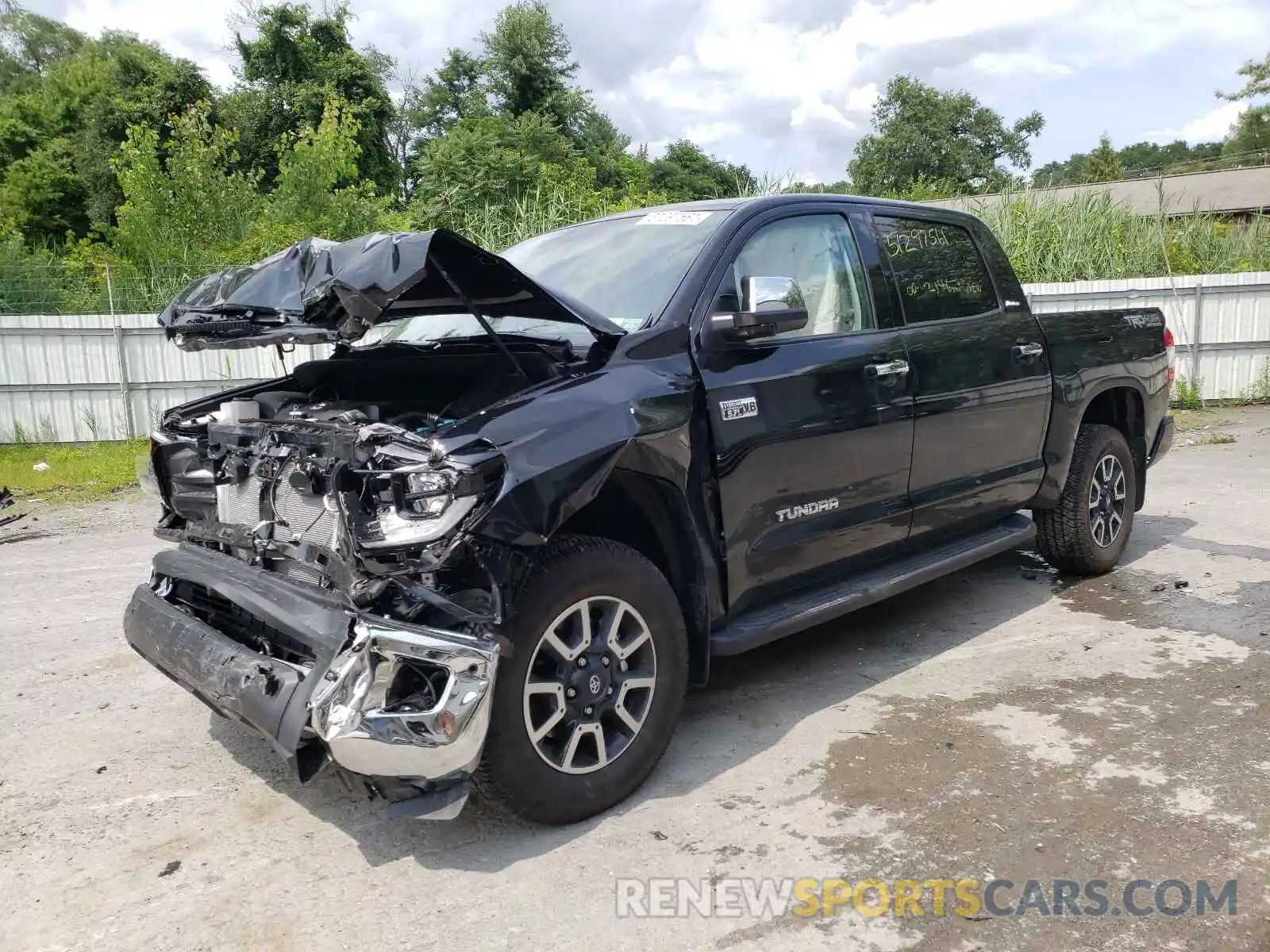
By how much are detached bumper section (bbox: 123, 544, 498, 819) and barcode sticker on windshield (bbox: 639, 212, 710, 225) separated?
1970mm

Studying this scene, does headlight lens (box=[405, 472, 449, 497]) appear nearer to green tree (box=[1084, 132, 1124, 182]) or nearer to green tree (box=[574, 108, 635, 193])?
→ green tree (box=[574, 108, 635, 193])

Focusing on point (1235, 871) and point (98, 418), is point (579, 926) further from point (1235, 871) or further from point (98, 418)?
point (98, 418)

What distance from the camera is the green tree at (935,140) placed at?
54000 mm

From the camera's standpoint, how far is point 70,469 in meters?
10.1

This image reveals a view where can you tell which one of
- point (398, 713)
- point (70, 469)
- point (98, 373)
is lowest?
point (398, 713)

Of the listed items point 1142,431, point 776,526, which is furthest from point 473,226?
point 776,526

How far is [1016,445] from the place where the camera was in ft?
15.5

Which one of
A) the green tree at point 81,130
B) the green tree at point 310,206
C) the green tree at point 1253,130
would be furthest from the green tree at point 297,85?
the green tree at point 1253,130

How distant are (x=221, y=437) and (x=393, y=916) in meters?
1.73

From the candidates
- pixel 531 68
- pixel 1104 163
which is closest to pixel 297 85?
pixel 531 68

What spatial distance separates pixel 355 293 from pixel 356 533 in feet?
2.20

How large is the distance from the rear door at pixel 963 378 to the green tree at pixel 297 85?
88.9ft

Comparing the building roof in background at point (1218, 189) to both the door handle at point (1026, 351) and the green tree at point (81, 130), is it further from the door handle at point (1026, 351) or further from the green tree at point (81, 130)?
the green tree at point (81, 130)

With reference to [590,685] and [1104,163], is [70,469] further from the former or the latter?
[1104,163]
